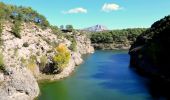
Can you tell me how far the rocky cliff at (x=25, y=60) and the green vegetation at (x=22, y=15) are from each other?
4.55m

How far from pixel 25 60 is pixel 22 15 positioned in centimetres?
3267

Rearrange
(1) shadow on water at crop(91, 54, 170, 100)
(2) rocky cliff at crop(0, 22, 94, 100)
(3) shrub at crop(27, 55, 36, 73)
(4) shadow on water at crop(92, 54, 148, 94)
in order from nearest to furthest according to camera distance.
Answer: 1. (2) rocky cliff at crop(0, 22, 94, 100)
2. (1) shadow on water at crop(91, 54, 170, 100)
3. (4) shadow on water at crop(92, 54, 148, 94)
4. (3) shrub at crop(27, 55, 36, 73)

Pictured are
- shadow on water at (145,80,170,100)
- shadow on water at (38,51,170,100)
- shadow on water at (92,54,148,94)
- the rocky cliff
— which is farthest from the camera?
shadow on water at (92,54,148,94)

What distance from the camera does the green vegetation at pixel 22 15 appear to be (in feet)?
364

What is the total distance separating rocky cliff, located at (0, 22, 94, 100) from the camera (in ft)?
222

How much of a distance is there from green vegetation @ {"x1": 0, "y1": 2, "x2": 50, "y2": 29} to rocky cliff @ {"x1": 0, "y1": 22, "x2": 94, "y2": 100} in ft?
14.9

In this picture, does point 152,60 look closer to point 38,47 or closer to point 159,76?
point 159,76

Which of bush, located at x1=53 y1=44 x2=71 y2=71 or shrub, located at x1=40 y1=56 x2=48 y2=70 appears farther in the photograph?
bush, located at x1=53 y1=44 x2=71 y2=71

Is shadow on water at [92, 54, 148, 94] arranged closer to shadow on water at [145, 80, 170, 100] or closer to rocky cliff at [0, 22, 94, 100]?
shadow on water at [145, 80, 170, 100]

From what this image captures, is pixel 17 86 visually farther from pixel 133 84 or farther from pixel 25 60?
pixel 133 84

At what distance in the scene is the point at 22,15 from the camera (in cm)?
11706

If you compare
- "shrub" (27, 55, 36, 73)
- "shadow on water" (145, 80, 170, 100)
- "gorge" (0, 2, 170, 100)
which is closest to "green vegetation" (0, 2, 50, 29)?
"gorge" (0, 2, 170, 100)

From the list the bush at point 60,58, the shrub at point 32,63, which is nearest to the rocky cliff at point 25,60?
the shrub at point 32,63

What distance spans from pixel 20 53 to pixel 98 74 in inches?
1219
